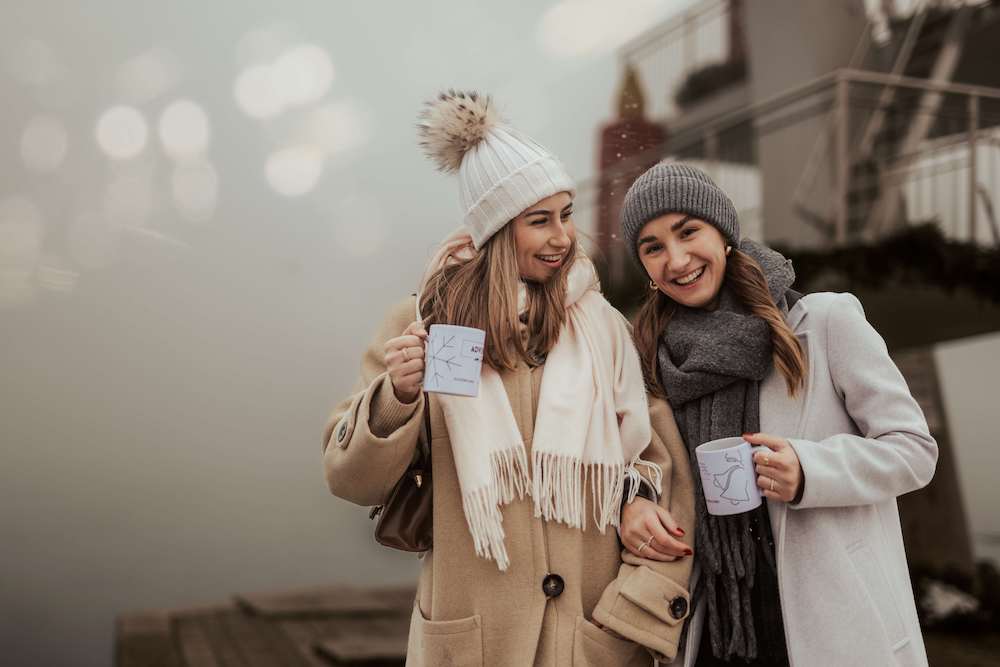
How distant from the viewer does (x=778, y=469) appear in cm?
145

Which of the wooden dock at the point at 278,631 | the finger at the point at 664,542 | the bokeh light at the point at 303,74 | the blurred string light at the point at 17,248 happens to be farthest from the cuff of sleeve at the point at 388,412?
the bokeh light at the point at 303,74

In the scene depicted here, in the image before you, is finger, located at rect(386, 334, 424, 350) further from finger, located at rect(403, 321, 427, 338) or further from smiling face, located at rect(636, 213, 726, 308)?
smiling face, located at rect(636, 213, 726, 308)

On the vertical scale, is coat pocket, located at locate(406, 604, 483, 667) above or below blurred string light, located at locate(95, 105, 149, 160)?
below

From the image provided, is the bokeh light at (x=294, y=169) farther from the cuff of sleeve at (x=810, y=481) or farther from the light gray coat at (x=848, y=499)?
the cuff of sleeve at (x=810, y=481)

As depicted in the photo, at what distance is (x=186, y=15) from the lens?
332cm

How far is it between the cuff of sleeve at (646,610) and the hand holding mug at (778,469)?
0.83ft

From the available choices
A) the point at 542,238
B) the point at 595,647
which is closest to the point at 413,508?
the point at 595,647

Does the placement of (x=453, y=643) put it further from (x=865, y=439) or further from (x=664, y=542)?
(x=865, y=439)

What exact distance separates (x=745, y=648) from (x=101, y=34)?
291 centimetres

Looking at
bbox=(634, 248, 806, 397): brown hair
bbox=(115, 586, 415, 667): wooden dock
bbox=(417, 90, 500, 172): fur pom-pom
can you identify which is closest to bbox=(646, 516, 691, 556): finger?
bbox=(634, 248, 806, 397): brown hair

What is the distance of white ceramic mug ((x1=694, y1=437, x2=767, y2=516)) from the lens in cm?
142

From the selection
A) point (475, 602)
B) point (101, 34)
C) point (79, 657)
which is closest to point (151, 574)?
point (79, 657)

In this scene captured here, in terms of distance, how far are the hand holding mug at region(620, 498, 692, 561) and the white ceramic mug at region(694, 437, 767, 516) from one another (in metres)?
0.16

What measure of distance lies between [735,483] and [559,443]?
317 millimetres
